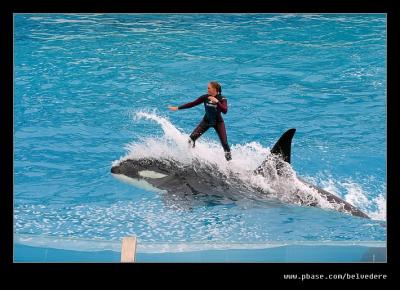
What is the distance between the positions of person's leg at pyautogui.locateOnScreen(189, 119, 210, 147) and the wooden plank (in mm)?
1722

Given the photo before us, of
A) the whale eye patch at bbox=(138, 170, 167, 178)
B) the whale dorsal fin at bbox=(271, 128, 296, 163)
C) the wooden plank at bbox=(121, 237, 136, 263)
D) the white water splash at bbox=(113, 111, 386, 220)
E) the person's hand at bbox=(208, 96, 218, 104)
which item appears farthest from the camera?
the whale eye patch at bbox=(138, 170, 167, 178)

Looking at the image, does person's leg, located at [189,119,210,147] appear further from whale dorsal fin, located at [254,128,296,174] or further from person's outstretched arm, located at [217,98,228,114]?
whale dorsal fin, located at [254,128,296,174]

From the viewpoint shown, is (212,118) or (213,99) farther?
(212,118)

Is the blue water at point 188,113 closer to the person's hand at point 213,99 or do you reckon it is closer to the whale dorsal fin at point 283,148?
the whale dorsal fin at point 283,148

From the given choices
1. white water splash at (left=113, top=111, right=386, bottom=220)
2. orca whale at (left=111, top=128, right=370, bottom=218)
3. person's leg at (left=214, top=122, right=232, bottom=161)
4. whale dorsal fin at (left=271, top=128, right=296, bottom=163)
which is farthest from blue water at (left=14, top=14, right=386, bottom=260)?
whale dorsal fin at (left=271, top=128, right=296, bottom=163)

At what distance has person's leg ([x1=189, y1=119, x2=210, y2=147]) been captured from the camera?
1070cm

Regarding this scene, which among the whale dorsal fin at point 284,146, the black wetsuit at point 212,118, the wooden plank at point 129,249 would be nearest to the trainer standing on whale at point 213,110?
the black wetsuit at point 212,118

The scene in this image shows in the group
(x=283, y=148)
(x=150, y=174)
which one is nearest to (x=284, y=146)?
(x=283, y=148)

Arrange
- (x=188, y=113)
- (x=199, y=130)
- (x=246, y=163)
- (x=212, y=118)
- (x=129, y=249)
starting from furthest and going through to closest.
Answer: (x=188, y=113) < (x=246, y=163) < (x=199, y=130) < (x=212, y=118) < (x=129, y=249)

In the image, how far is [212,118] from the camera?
1061cm

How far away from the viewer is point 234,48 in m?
13.3

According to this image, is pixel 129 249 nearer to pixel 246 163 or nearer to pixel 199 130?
pixel 199 130

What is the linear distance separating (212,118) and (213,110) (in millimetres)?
113
